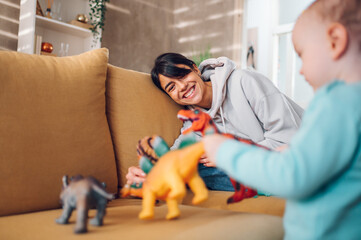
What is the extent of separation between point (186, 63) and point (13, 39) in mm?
2126

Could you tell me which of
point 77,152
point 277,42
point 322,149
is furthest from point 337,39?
point 277,42

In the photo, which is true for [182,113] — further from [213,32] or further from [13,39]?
[213,32]

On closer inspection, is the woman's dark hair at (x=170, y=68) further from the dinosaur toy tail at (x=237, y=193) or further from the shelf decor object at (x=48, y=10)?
the shelf decor object at (x=48, y=10)

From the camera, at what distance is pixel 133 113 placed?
1278 mm

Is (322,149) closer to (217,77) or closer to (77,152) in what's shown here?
(77,152)

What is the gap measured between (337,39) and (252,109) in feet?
2.42

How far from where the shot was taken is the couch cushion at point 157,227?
643 millimetres

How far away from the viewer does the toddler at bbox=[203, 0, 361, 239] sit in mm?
515

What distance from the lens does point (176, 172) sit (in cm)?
65

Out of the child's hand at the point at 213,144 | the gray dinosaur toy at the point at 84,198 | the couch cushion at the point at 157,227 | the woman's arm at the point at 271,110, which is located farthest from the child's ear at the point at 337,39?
the woman's arm at the point at 271,110

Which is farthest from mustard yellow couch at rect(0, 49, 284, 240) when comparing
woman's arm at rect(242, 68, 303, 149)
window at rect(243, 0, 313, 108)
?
window at rect(243, 0, 313, 108)

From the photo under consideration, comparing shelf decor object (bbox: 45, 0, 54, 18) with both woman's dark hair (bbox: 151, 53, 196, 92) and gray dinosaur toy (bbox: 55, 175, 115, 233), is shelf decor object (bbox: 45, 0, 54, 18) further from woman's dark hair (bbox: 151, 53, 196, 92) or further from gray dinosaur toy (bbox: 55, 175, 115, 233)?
gray dinosaur toy (bbox: 55, 175, 115, 233)

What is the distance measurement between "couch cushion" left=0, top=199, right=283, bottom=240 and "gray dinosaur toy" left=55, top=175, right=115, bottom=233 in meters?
0.02

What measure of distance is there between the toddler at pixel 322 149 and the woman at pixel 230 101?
61cm
